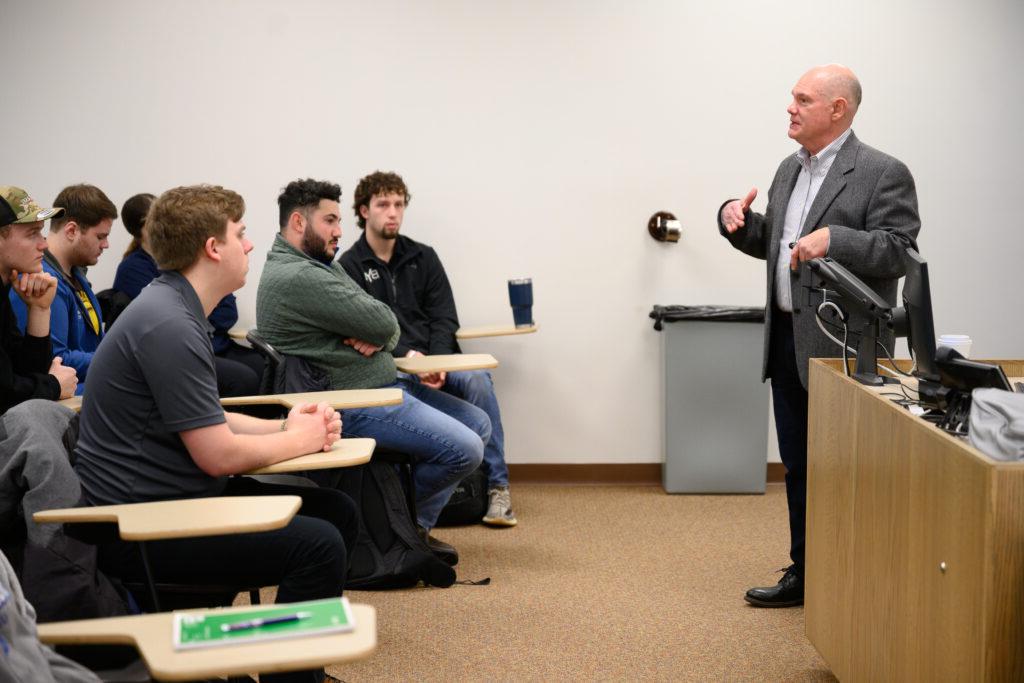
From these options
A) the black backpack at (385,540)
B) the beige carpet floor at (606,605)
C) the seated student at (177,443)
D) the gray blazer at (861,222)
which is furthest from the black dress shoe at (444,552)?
the seated student at (177,443)

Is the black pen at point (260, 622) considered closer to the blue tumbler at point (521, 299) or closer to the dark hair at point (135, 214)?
the blue tumbler at point (521, 299)

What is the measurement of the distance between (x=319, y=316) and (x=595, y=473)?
2037 mm

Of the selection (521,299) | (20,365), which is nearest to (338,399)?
(20,365)

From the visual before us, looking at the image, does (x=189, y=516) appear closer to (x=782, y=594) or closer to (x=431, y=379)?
(x=782, y=594)

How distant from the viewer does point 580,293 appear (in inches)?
192

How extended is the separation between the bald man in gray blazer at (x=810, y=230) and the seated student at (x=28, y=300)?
2.08 m

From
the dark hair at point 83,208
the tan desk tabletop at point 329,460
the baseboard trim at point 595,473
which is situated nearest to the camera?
the tan desk tabletop at point 329,460

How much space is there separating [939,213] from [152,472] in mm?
3903

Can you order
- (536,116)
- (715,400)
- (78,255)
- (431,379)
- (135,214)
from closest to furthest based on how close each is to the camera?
(78,255)
(431,379)
(135,214)
(715,400)
(536,116)

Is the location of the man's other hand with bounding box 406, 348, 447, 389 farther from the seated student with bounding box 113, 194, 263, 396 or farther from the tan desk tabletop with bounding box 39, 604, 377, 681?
the tan desk tabletop with bounding box 39, 604, 377, 681

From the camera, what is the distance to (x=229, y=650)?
1.38m

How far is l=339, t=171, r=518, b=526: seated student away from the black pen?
282 centimetres

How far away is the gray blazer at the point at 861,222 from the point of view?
9.81 feet

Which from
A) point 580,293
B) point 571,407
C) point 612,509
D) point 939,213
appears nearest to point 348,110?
point 580,293
